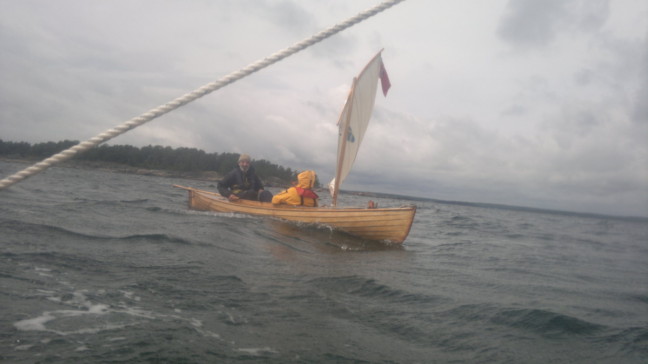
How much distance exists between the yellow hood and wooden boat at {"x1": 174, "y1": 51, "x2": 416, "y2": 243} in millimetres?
683

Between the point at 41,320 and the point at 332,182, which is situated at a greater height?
the point at 332,182

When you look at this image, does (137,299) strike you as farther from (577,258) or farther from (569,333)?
(577,258)

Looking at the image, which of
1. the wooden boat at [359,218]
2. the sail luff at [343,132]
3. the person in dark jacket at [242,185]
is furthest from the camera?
the person in dark jacket at [242,185]

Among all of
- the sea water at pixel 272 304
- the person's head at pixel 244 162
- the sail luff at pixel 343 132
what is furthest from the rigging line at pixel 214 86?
the person's head at pixel 244 162

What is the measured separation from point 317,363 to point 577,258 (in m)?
11.4

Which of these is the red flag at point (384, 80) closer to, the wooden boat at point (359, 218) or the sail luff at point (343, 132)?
the sail luff at point (343, 132)

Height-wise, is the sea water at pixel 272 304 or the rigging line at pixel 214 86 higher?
the rigging line at pixel 214 86

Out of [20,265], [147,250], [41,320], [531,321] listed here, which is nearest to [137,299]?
[41,320]

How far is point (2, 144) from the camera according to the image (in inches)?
1853

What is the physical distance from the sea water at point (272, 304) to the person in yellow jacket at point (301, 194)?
11.8 feet

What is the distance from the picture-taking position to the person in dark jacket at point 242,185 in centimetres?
1409

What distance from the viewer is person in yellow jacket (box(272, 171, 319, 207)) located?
1265 centimetres

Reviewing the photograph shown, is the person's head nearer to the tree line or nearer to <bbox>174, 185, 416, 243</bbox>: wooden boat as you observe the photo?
<bbox>174, 185, 416, 243</bbox>: wooden boat

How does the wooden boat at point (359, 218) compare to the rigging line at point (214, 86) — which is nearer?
the rigging line at point (214, 86)
